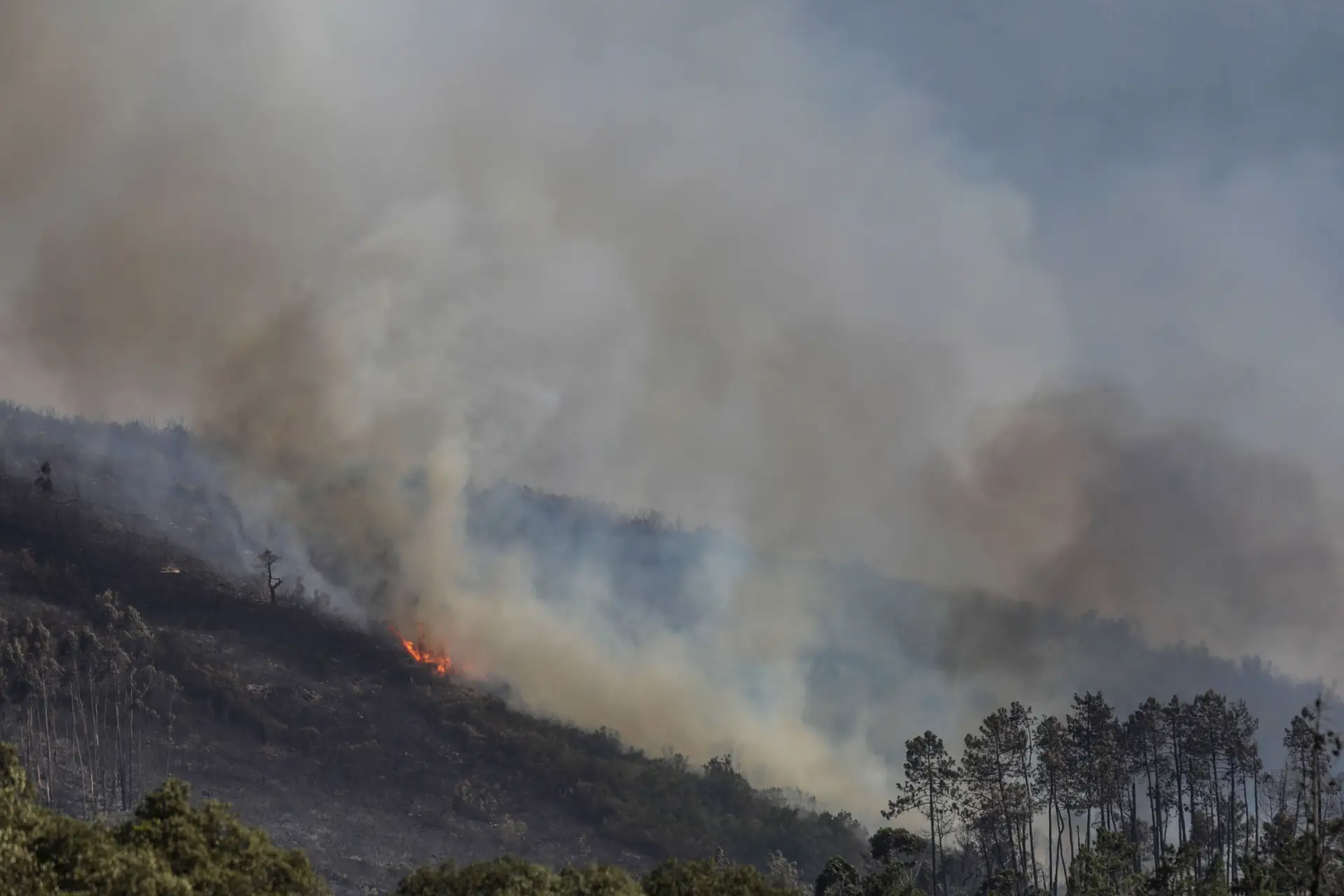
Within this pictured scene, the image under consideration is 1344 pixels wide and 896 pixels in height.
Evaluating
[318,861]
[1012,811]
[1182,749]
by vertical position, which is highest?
[1182,749]

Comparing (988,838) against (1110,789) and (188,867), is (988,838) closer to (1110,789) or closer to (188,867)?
(1110,789)

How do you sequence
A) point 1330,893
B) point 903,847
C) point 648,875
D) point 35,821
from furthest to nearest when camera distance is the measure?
1. point 903,847
2. point 648,875
3. point 1330,893
4. point 35,821

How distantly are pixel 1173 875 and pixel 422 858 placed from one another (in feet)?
373

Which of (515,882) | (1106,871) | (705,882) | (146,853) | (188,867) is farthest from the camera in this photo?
(1106,871)

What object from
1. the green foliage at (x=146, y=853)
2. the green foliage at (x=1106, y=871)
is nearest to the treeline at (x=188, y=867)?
the green foliage at (x=146, y=853)

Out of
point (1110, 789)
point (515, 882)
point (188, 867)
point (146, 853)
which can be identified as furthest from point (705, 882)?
point (1110, 789)

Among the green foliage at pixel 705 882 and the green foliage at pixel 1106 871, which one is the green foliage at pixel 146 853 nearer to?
the green foliage at pixel 705 882

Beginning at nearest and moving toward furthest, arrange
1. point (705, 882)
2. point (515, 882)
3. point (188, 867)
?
point (188, 867), point (515, 882), point (705, 882)

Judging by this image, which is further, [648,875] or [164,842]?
[648,875]

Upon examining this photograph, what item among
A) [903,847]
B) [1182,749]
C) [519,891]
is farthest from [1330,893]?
[1182,749]

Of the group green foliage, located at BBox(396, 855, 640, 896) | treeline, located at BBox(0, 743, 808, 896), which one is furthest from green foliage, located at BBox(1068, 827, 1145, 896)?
green foliage, located at BBox(396, 855, 640, 896)

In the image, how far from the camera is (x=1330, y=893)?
2643 inches

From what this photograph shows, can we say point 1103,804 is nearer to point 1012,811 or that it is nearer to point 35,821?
point 1012,811

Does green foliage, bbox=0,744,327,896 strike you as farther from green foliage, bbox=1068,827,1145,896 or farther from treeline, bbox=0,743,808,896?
green foliage, bbox=1068,827,1145,896
